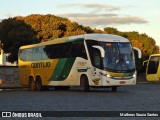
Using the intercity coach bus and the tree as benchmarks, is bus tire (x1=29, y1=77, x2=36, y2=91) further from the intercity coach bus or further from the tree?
the tree

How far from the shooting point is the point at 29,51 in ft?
127

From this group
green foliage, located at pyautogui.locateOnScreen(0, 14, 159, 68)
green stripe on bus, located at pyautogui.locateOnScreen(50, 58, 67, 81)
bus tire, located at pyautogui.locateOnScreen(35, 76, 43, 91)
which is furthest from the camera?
green foliage, located at pyautogui.locateOnScreen(0, 14, 159, 68)

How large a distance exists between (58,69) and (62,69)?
1.68ft

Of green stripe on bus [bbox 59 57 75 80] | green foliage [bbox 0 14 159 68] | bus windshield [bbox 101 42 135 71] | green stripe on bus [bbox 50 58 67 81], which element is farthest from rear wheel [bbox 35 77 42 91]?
green foliage [bbox 0 14 159 68]

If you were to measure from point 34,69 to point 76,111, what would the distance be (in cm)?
1998

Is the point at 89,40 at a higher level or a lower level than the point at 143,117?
higher

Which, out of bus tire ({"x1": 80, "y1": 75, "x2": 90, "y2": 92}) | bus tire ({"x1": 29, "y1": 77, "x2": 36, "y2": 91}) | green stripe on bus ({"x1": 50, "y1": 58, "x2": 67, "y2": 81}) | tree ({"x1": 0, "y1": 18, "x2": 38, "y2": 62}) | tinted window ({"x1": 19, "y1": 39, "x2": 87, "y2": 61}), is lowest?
bus tire ({"x1": 29, "y1": 77, "x2": 36, "y2": 91})

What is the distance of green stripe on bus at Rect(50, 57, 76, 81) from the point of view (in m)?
33.0

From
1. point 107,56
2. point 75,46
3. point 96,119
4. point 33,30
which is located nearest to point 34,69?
point 75,46

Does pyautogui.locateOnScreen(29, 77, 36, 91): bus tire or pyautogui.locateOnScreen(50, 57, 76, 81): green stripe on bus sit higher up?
pyautogui.locateOnScreen(50, 57, 76, 81): green stripe on bus

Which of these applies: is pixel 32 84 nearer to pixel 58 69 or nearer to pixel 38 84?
pixel 38 84

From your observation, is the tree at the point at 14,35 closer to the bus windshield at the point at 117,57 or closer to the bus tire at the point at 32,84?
the bus tire at the point at 32,84

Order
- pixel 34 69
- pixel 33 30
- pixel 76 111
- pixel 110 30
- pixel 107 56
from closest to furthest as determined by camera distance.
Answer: pixel 76 111 < pixel 107 56 < pixel 34 69 < pixel 33 30 < pixel 110 30

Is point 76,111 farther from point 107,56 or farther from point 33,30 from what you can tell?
point 33,30
